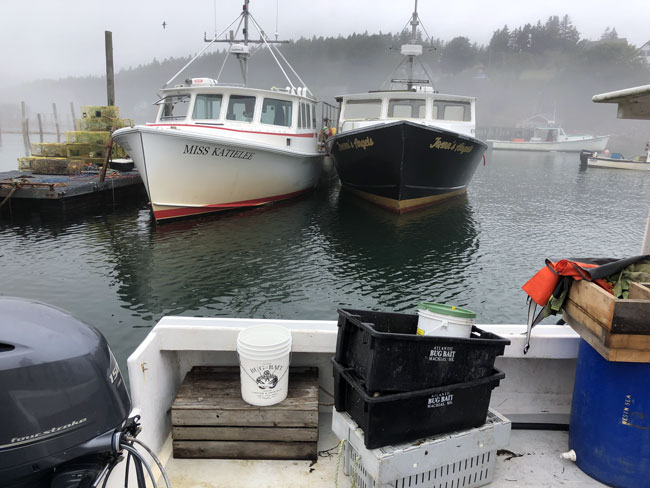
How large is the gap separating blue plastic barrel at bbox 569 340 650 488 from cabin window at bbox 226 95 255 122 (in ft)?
41.3

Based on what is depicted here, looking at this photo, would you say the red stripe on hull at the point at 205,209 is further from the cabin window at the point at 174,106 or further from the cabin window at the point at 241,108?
the cabin window at the point at 174,106

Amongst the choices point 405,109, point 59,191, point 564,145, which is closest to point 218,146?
point 59,191

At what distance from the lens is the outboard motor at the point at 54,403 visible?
163 cm

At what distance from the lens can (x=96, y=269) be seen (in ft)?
29.8

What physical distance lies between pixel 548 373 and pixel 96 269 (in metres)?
8.57

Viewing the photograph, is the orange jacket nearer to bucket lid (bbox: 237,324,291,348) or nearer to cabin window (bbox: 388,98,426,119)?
bucket lid (bbox: 237,324,291,348)

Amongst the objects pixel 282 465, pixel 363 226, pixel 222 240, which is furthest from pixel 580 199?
pixel 282 465

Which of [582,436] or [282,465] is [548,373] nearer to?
[582,436]

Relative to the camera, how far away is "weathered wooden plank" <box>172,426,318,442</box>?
8.91 feet

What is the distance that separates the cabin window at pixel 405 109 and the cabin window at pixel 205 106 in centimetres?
611

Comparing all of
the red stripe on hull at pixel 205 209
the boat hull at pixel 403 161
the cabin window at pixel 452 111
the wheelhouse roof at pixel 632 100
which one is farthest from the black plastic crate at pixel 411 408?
the cabin window at pixel 452 111

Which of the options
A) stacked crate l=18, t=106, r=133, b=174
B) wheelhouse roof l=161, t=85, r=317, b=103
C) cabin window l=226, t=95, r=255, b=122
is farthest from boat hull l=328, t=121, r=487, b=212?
stacked crate l=18, t=106, r=133, b=174

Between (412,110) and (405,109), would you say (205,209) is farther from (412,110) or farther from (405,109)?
(412,110)

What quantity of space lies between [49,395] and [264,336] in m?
1.30
